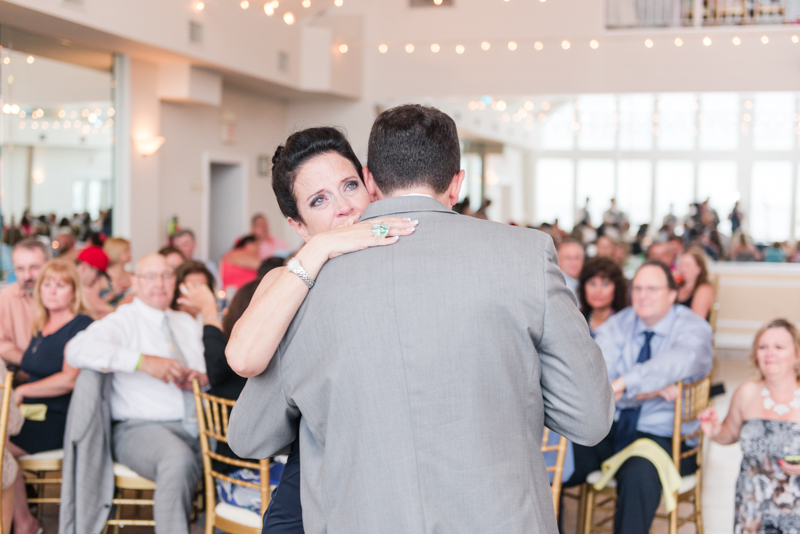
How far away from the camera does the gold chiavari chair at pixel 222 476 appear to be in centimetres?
275

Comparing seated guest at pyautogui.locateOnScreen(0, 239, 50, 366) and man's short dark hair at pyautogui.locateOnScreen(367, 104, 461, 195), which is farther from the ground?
man's short dark hair at pyautogui.locateOnScreen(367, 104, 461, 195)

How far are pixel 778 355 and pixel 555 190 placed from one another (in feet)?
61.6

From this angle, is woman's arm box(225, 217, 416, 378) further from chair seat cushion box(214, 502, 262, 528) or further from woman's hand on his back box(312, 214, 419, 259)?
chair seat cushion box(214, 502, 262, 528)

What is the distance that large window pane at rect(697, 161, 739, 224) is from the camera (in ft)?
65.7

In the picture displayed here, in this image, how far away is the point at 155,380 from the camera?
329 cm

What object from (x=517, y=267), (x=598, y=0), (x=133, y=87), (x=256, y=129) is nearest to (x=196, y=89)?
(x=133, y=87)

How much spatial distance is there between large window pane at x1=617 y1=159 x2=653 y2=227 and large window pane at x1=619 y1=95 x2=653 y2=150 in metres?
0.47

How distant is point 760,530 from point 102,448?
8.68 ft

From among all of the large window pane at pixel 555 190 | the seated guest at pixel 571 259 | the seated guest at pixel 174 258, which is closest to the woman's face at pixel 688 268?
the seated guest at pixel 571 259

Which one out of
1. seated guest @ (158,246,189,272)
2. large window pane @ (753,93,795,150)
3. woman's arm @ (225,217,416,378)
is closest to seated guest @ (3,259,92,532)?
seated guest @ (158,246,189,272)

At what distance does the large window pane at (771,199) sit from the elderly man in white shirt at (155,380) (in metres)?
19.5

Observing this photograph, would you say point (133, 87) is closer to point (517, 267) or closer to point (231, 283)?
point (231, 283)

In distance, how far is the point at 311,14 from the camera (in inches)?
400

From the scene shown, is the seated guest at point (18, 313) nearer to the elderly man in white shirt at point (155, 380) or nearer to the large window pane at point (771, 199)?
the elderly man in white shirt at point (155, 380)
